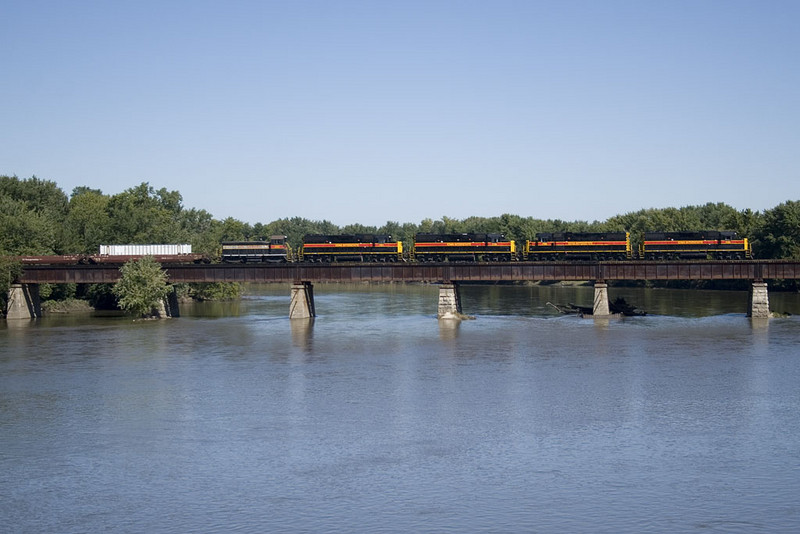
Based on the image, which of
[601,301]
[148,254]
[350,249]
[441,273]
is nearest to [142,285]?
[148,254]

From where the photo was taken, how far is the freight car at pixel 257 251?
101 m

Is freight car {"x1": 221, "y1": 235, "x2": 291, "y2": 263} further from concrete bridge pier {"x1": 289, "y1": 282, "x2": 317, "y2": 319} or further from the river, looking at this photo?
the river

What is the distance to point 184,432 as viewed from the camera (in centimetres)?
4059

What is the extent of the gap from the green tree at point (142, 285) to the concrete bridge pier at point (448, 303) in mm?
30482

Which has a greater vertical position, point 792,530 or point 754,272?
point 754,272

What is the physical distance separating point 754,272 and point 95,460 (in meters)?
76.7

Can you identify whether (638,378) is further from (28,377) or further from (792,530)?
(28,377)

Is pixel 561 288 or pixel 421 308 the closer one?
pixel 421 308

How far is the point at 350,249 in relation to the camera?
101 meters

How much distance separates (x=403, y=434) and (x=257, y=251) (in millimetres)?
63737

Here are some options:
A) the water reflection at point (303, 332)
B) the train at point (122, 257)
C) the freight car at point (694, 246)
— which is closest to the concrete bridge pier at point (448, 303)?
the water reflection at point (303, 332)

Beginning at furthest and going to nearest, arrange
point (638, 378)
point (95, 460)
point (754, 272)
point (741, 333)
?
point (754, 272), point (741, 333), point (638, 378), point (95, 460)

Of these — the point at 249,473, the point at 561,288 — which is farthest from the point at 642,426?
the point at 561,288

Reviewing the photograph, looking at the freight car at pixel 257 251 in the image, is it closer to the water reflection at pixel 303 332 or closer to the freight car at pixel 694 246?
the water reflection at pixel 303 332
